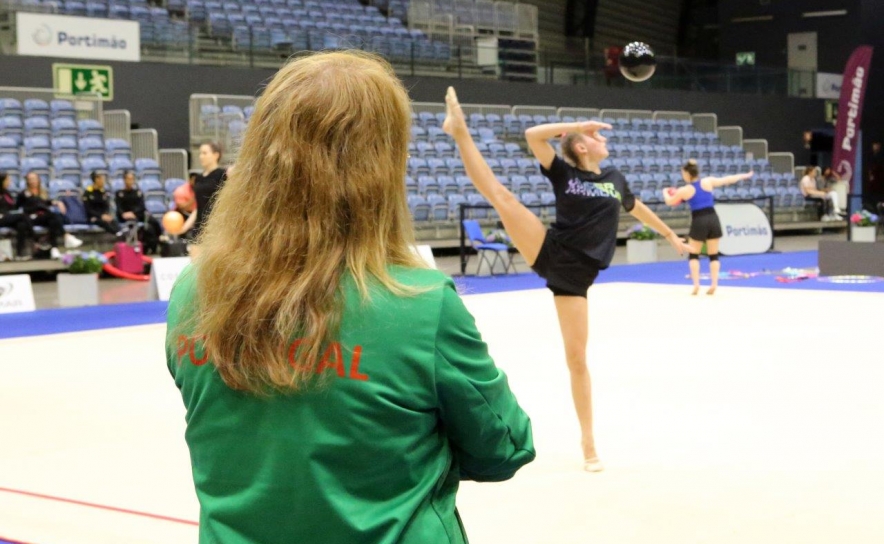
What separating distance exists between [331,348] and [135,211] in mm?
17204

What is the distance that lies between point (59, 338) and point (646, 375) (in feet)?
19.1

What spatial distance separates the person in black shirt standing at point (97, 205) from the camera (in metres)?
18.0

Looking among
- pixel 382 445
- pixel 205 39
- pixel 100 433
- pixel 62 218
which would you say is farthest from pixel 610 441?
pixel 205 39

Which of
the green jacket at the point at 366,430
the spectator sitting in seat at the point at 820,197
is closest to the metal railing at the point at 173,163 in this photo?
the spectator sitting in seat at the point at 820,197

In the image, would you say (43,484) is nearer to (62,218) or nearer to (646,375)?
(646,375)

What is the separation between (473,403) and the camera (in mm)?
1770

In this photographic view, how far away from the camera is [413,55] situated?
26.1 meters

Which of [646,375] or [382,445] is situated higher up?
[382,445]

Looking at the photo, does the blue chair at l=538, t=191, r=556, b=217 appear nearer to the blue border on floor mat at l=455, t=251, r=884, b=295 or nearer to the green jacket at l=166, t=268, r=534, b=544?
the blue border on floor mat at l=455, t=251, r=884, b=295

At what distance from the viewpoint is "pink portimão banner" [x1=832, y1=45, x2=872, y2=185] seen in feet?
103

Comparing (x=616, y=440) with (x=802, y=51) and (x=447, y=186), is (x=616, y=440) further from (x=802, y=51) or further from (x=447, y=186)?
(x=802, y=51)

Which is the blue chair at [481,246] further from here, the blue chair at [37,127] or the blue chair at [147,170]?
the blue chair at [37,127]

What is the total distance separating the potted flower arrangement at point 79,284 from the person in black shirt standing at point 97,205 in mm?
3436

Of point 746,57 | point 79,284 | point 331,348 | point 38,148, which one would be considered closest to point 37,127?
point 38,148
